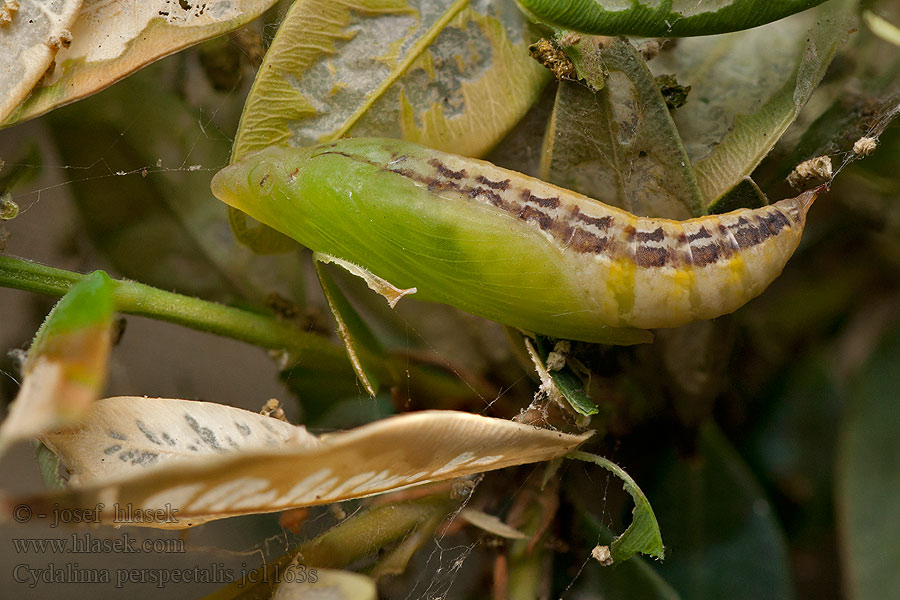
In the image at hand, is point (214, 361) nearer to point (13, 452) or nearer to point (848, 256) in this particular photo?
point (13, 452)

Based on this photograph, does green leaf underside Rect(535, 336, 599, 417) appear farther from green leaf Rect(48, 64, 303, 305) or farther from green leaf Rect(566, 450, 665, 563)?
green leaf Rect(48, 64, 303, 305)

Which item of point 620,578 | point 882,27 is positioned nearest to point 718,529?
point 620,578

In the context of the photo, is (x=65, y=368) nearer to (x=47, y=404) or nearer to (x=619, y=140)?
(x=47, y=404)

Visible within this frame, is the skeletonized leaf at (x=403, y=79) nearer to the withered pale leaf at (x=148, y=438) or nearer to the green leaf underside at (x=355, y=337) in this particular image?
the green leaf underside at (x=355, y=337)

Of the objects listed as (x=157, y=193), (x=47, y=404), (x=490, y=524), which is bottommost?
(x=490, y=524)

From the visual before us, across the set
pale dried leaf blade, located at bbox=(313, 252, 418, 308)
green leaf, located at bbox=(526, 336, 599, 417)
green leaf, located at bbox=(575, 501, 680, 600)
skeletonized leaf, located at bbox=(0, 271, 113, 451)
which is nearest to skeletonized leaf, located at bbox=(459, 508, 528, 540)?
green leaf, located at bbox=(575, 501, 680, 600)

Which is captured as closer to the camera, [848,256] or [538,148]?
[538,148]

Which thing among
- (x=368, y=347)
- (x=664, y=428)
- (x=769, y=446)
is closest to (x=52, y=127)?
(x=368, y=347)
